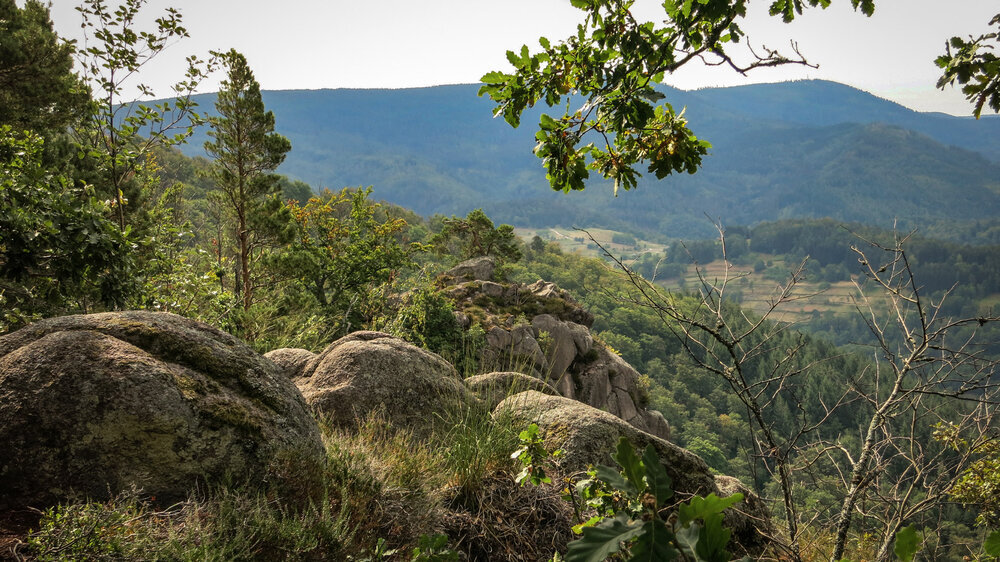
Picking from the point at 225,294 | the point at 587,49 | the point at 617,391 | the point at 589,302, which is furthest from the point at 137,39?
the point at 589,302

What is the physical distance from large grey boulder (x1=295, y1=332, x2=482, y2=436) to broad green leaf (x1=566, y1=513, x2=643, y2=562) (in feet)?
12.3

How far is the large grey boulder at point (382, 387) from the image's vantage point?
5031 mm

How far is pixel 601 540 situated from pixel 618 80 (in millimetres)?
2259

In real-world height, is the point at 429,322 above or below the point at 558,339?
above

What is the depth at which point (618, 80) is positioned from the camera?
8.46ft

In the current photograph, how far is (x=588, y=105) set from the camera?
2.68m

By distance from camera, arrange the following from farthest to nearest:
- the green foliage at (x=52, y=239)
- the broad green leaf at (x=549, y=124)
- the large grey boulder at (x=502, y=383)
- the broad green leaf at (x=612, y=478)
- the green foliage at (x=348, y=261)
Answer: the green foliage at (x=348, y=261)
the large grey boulder at (x=502, y=383)
the green foliage at (x=52, y=239)
the broad green leaf at (x=549, y=124)
the broad green leaf at (x=612, y=478)

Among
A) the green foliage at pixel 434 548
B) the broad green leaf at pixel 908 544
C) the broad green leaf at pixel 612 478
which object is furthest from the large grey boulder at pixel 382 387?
the broad green leaf at pixel 908 544

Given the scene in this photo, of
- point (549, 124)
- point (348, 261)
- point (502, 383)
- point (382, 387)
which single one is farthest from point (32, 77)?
point (549, 124)

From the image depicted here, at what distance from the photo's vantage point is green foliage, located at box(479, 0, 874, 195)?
250 cm

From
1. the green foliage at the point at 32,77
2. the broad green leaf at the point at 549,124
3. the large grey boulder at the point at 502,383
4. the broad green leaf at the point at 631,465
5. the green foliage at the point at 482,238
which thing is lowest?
the green foliage at the point at 482,238

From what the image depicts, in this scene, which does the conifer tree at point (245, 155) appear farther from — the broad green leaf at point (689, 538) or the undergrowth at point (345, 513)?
the broad green leaf at point (689, 538)

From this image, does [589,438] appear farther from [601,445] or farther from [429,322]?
[429,322]

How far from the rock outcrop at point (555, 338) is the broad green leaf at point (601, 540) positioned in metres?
14.7
